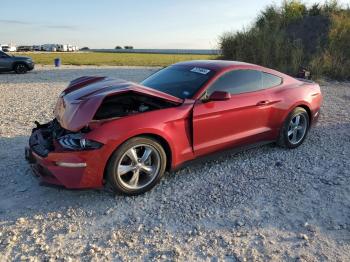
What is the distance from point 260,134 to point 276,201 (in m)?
1.42

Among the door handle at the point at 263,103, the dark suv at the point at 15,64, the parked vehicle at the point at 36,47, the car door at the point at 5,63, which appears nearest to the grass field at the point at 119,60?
the dark suv at the point at 15,64

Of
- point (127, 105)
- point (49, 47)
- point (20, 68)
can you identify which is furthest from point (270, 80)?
point (49, 47)

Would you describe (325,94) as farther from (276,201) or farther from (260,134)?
(276,201)

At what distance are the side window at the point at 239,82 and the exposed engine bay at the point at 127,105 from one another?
0.81m

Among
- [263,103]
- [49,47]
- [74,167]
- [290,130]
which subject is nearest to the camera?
[74,167]

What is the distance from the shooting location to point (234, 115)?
5.10m

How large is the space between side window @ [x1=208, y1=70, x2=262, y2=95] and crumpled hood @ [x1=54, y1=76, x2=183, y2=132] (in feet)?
A: 2.35

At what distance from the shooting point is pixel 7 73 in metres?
20.8

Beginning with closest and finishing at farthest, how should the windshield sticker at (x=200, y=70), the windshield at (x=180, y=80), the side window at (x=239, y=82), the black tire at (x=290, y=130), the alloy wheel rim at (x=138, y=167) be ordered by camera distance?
1. the alloy wheel rim at (x=138, y=167)
2. the windshield at (x=180, y=80)
3. the side window at (x=239, y=82)
4. the windshield sticker at (x=200, y=70)
5. the black tire at (x=290, y=130)

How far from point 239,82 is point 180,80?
2.80 ft

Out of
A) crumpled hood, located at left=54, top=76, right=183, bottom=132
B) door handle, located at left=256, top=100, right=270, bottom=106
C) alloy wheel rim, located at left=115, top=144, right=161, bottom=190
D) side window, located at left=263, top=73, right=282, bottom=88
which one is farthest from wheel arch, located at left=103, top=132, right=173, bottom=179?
side window, located at left=263, top=73, right=282, bottom=88

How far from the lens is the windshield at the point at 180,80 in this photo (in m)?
4.98

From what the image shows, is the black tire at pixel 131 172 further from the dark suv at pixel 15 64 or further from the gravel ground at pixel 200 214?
the dark suv at pixel 15 64

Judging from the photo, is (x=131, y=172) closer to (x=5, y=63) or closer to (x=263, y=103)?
(x=263, y=103)
